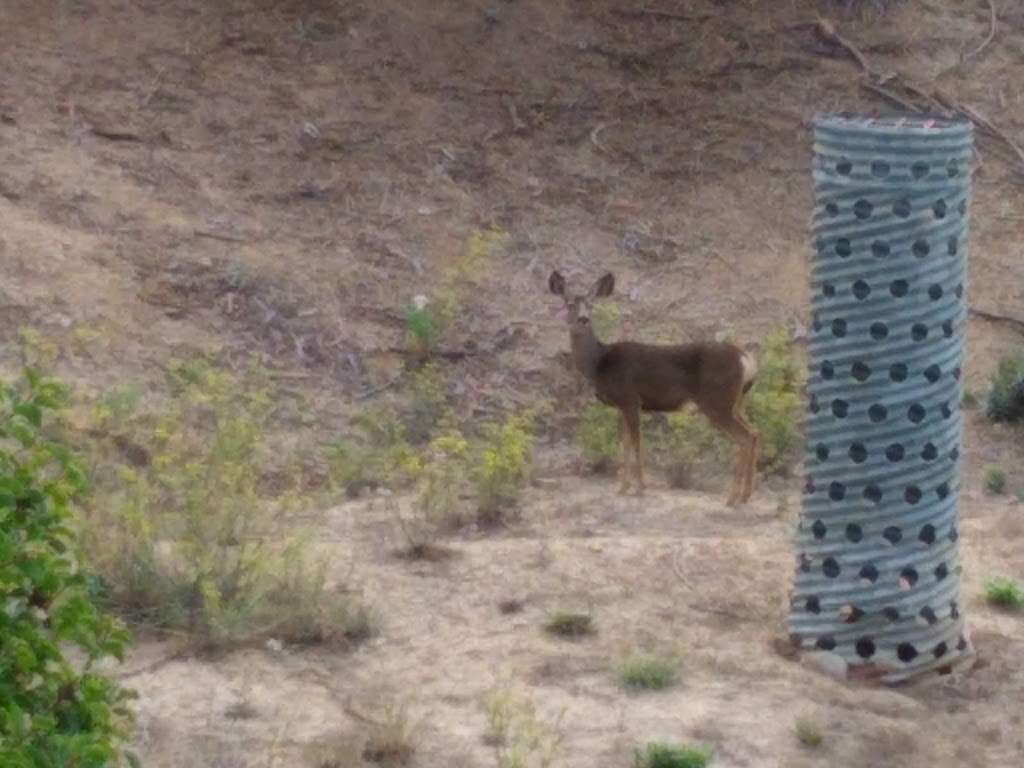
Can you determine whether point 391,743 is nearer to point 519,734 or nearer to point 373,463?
point 519,734

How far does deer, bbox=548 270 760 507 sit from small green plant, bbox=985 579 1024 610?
5.66 ft

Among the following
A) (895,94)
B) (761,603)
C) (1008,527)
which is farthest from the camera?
(895,94)

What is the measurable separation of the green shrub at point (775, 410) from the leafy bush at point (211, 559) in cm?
307

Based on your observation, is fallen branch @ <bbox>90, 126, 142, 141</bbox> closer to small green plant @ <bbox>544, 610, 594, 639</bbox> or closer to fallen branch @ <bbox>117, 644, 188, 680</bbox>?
small green plant @ <bbox>544, 610, 594, 639</bbox>

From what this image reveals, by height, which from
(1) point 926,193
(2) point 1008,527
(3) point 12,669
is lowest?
(2) point 1008,527

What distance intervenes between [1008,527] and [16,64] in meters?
7.23

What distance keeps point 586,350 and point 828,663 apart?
3.41 meters

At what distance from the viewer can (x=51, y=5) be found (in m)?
14.8

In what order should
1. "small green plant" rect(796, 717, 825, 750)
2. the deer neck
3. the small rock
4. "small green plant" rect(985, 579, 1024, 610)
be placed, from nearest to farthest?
"small green plant" rect(796, 717, 825, 750) < the small rock < "small green plant" rect(985, 579, 1024, 610) < the deer neck

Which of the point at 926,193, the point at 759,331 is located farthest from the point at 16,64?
the point at 926,193

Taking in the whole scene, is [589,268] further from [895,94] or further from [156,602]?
[156,602]

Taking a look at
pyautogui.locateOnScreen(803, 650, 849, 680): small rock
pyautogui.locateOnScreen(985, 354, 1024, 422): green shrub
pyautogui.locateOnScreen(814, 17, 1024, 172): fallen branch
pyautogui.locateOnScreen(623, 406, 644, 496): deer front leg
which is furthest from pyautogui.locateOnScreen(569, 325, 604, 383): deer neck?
pyautogui.locateOnScreen(814, 17, 1024, 172): fallen branch

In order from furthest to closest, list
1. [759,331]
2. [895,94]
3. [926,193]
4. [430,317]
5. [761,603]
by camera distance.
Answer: [895,94] < [759,331] < [430,317] < [761,603] < [926,193]

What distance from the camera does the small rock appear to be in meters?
7.95
